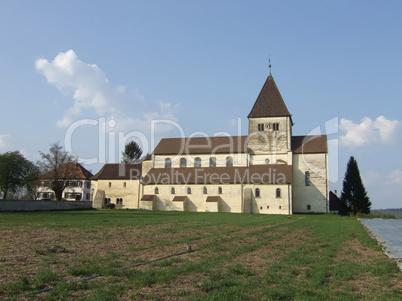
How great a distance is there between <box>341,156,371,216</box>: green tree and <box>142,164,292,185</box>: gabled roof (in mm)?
12330

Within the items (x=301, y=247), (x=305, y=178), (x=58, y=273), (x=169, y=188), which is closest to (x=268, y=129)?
(x=305, y=178)

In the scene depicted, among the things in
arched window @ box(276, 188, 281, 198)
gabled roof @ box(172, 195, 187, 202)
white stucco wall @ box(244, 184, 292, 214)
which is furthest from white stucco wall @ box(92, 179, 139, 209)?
arched window @ box(276, 188, 281, 198)

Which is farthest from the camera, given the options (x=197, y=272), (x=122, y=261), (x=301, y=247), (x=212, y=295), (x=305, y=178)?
(x=305, y=178)

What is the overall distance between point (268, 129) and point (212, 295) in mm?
52490

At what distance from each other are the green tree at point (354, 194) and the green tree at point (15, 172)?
2028 inches

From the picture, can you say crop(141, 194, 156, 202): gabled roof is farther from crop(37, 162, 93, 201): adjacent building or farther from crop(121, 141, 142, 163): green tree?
crop(121, 141, 142, 163): green tree

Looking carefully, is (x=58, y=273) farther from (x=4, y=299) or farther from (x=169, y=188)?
(x=169, y=188)

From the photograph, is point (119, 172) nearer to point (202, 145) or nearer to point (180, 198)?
point (180, 198)

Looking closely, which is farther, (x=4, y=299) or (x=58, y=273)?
(x=58, y=273)

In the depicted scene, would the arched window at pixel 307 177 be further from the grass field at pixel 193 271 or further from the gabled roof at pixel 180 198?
the grass field at pixel 193 271

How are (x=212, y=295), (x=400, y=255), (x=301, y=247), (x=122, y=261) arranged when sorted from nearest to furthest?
1. (x=212, y=295)
2. (x=122, y=261)
3. (x=400, y=255)
4. (x=301, y=247)

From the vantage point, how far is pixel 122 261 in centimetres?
1094

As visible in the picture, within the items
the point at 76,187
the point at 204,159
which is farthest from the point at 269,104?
the point at 76,187

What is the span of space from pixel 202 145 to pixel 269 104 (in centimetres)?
1304
